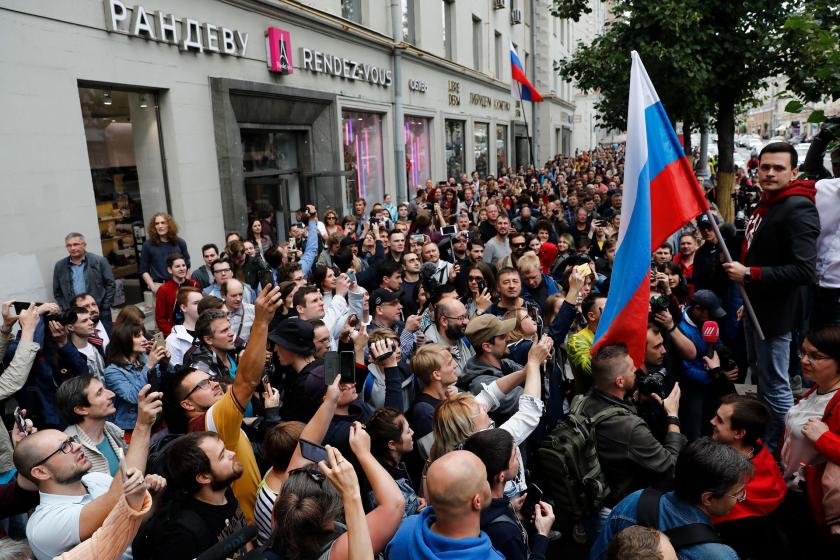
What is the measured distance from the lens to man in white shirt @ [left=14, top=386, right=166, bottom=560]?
8.30 ft

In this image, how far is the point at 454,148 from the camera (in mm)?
20891

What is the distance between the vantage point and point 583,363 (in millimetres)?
4266

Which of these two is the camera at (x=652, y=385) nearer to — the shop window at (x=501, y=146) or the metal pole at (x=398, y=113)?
the metal pole at (x=398, y=113)

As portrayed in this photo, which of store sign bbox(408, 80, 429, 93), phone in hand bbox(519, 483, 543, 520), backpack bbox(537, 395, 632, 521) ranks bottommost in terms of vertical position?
phone in hand bbox(519, 483, 543, 520)

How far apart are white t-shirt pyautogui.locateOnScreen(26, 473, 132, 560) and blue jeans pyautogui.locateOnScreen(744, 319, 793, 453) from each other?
3.92 meters

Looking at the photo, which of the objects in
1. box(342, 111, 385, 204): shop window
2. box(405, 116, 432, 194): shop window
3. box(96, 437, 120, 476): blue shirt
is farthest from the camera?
box(405, 116, 432, 194): shop window

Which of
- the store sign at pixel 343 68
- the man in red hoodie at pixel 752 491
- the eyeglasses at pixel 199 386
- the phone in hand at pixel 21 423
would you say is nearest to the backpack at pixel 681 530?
the man in red hoodie at pixel 752 491

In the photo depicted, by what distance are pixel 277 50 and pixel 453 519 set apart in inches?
381

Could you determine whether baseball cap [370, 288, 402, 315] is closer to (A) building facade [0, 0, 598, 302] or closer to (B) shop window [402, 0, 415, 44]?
(A) building facade [0, 0, 598, 302]

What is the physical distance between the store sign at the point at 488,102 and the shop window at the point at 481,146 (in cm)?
81

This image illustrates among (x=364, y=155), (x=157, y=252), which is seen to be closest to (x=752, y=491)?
(x=157, y=252)

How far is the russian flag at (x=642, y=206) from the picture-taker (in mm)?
3840

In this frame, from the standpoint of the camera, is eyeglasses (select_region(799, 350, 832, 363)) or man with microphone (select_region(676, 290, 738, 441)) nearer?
eyeglasses (select_region(799, 350, 832, 363))

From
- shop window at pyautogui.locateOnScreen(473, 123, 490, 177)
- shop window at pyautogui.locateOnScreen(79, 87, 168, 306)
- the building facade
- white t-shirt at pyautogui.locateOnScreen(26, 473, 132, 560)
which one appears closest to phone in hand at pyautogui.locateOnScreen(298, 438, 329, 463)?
white t-shirt at pyautogui.locateOnScreen(26, 473, 132, 560)
